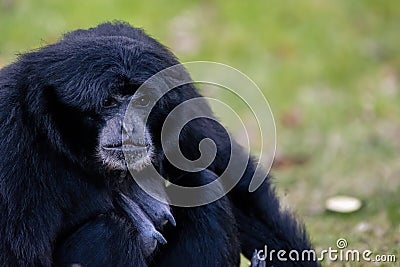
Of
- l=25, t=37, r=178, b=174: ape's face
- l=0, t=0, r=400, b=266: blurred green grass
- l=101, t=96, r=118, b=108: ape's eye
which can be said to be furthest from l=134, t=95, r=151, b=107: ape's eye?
l=0, t=0, r=400, b=266: blurred green grass

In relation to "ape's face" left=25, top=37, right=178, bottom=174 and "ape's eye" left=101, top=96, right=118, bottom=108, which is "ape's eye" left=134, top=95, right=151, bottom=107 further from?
"ape's eye" left=101, top=96, right=118, bottom=108

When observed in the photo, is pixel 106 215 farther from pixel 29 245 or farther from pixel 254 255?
pixel 254 255

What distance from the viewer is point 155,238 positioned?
7.18 m

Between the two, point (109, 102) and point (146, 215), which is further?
point (146, 215)

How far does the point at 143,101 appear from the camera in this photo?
6.99 meters

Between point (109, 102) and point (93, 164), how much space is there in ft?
1.76

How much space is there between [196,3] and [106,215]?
10670mm

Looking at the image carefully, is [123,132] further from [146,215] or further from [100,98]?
[146,215]

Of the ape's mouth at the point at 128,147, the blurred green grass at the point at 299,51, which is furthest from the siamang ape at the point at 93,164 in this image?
the blurred green grass at the point at 299,51

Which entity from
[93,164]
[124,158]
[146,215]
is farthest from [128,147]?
[146,215]

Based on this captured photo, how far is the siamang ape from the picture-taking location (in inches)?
262

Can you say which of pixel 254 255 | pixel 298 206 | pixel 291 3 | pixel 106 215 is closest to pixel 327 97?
pixel 291 3

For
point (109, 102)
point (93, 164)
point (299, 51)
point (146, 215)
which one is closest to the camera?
point (109, 102)

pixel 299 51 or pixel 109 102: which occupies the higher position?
pixel 299 51
